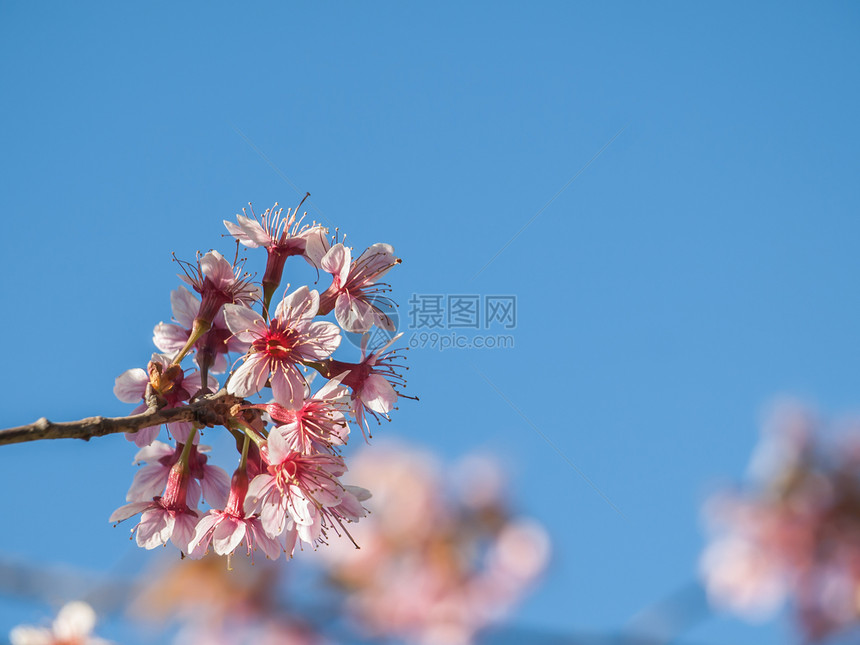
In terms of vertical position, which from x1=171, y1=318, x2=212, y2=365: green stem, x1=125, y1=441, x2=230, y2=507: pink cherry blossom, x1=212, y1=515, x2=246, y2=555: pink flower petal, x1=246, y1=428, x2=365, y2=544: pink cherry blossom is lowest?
x1=212, y1=515, x2=246, y2=555: pink flower petal

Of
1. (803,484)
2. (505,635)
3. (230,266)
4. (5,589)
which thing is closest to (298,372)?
(230,266)

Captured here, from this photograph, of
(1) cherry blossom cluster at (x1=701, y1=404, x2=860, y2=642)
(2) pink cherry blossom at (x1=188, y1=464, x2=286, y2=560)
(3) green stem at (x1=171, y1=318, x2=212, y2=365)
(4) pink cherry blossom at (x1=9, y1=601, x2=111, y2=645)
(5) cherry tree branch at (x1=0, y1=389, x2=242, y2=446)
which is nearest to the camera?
(5) cherry tree branch at (x1=0, y1=389, x2=242, y2=446)

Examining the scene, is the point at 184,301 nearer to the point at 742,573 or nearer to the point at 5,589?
the point at 5,589

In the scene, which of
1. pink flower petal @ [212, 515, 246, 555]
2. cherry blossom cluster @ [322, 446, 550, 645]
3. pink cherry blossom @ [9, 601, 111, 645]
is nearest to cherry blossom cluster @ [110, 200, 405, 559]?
pink flower petal @ [212, 515, 246, 555]

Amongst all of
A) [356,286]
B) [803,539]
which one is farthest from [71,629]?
[803,539]

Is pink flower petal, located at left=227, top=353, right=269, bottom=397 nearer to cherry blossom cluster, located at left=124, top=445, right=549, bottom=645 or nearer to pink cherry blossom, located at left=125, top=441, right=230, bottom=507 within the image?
pink cherry blossom, located at left=125, top=441, right=230, bottom=507

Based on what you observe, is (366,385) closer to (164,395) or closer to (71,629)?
(164,395)

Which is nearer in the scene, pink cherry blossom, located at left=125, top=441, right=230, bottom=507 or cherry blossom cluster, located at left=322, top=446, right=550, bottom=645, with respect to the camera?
pink cherry blossom, located at left=125, top=441, right=230, bottom=507
